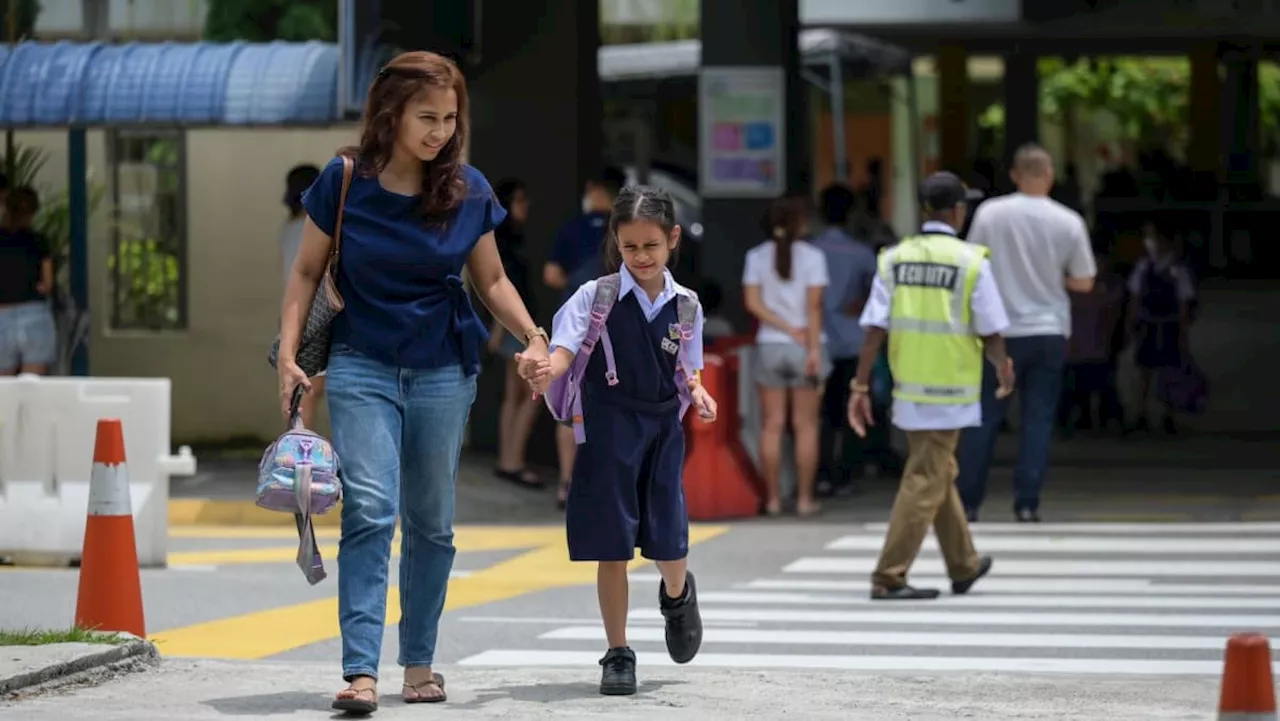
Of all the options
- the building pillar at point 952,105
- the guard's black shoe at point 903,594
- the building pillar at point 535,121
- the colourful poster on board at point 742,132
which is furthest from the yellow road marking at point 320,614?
the building pillar at point 952,105

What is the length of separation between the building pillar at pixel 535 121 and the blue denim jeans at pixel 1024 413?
4376 mm

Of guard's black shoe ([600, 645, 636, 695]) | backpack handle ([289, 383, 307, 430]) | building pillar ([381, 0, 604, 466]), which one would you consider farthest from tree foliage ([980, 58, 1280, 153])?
backpack handle ([289, 383, 307, 430])

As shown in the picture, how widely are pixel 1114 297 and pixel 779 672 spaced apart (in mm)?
12645

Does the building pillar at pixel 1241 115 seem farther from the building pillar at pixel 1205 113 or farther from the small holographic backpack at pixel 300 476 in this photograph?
the small holographic backpack at pixel 300 476

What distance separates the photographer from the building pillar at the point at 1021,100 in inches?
1320

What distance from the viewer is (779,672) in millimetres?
8523

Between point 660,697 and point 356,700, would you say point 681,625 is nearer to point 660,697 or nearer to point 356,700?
point 660,697

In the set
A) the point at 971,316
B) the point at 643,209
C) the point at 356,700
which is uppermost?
the point at 643,209

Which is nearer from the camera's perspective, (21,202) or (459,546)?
(459,546)

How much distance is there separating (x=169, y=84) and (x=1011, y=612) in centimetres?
715

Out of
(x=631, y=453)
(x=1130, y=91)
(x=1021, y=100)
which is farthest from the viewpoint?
(x=1130, y=91)

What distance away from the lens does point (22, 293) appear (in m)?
16.0

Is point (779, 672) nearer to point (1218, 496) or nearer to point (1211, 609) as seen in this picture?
point (1211, 609)

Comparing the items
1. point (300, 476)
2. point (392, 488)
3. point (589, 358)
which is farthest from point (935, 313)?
point (300, 476)
